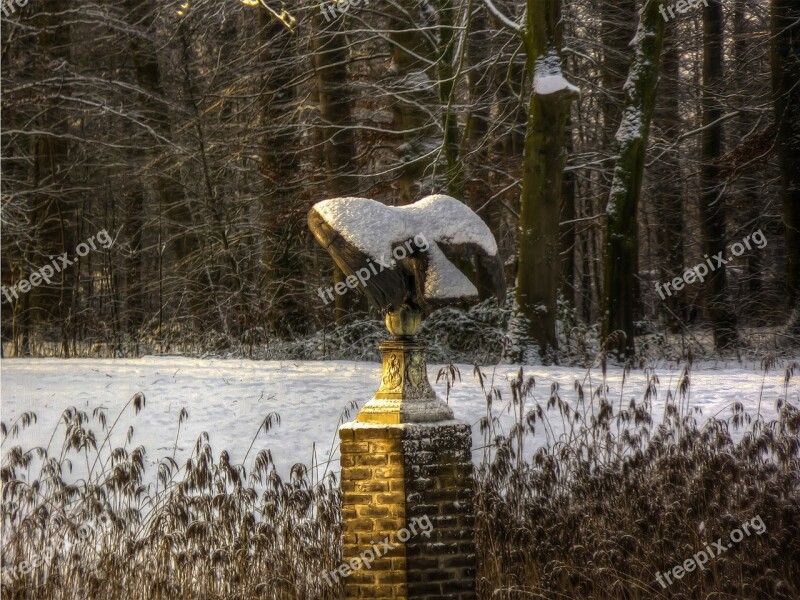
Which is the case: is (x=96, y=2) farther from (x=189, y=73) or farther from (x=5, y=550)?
(x=5, y=550)

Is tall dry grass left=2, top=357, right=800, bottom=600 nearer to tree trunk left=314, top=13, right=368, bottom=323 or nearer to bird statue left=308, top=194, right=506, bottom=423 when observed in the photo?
bird statue left=308, top=194, right=506, bottom=423

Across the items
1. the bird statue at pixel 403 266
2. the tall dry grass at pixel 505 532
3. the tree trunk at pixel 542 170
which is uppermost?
the tree trunk at pixel 542 170

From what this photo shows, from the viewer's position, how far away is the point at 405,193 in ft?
52.2

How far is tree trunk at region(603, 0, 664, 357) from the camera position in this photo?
13.3 meters

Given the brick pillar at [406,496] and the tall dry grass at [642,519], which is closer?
the brick pillar at [406,496]

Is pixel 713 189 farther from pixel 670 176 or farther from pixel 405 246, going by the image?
pixel 405 246

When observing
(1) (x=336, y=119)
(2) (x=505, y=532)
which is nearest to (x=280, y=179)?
(1) (x=336, y=119)

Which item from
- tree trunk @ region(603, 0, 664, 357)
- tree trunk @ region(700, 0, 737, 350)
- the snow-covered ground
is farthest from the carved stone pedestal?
tree trunk @ region(700, 0, 737, 350)

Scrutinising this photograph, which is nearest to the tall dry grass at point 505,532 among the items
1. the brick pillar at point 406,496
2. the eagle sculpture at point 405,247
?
the brick pillar at point 406,496

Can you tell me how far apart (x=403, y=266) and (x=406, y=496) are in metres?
1.27

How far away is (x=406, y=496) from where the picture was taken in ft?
17.1

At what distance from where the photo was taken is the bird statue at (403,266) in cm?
528

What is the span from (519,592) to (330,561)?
49.6 inches

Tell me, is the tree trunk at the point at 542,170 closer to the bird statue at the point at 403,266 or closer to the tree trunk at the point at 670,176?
the tree trunk at the point at 670,176
